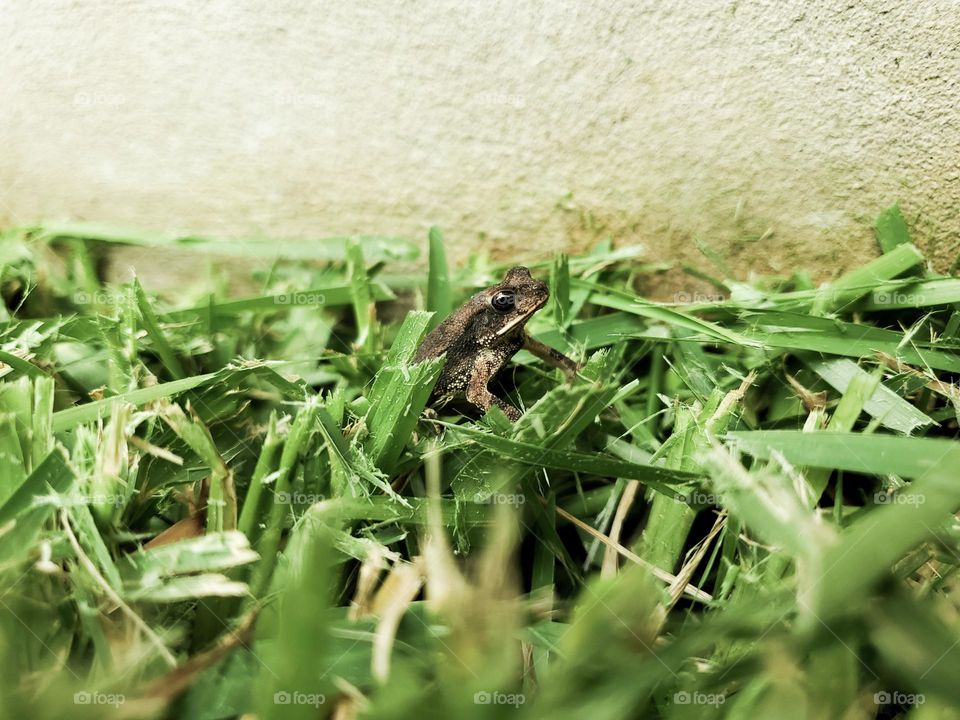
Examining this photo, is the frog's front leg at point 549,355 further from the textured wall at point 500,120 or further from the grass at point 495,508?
the textured wall at point 500,120

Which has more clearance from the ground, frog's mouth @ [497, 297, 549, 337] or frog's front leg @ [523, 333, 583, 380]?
frog's mouth @ [497, 297, 549, 337]

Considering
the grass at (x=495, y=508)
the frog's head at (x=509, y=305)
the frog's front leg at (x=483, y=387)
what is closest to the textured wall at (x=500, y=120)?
the grass at (x=495, y=508)

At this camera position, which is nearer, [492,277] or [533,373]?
[533,373]

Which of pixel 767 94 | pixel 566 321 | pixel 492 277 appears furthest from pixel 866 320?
pixel 492 277

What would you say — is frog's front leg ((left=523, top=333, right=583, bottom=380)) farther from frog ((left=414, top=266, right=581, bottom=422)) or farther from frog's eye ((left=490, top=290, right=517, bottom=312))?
frog's eye ((left=490, top=290, right=517, bottom=312))

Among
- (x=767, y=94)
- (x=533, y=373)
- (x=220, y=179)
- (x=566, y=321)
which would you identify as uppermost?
(x=767, y=94)

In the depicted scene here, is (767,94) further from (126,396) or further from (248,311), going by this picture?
(126,396)

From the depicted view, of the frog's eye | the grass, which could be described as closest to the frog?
the frog's eye

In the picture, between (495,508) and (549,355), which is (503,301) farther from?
(495,508)
